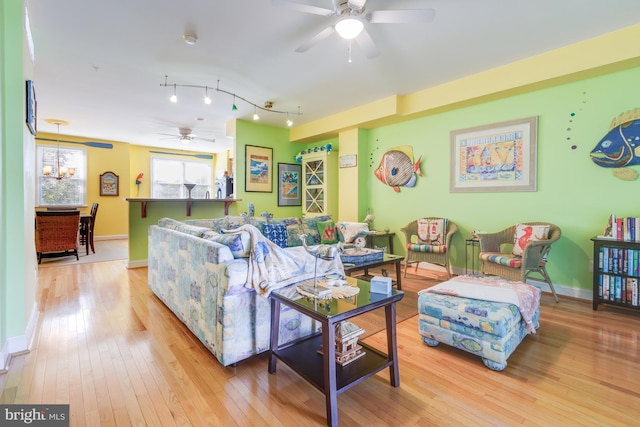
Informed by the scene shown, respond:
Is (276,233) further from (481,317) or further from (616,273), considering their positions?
(616,273)

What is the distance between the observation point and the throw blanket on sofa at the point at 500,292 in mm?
2070

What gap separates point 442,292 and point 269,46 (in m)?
2.80

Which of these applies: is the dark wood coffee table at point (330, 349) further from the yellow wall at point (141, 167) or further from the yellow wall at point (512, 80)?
the yellow wall at point (141, 167)

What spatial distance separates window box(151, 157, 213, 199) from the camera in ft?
28.2

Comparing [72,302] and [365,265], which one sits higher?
[365,265]

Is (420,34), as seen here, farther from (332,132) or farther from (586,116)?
(332,132)

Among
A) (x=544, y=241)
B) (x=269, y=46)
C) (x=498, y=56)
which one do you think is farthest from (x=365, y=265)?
(x=498, y=56)

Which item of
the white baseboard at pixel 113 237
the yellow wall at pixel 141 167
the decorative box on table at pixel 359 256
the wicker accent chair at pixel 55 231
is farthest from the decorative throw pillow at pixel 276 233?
the yellow wall at pixel 141 167

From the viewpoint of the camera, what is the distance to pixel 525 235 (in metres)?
3.40

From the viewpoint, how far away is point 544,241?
9.89 feet

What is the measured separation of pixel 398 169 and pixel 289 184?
236 centimetres

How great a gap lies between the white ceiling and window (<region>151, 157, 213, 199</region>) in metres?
3.89

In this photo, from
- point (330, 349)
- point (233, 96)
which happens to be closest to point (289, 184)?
point (233, 96)

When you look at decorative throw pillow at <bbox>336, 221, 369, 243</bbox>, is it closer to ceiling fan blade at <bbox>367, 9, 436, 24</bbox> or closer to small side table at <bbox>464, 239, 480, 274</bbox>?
small side table at <bbox>464, 239, 480, 274</bbox>
